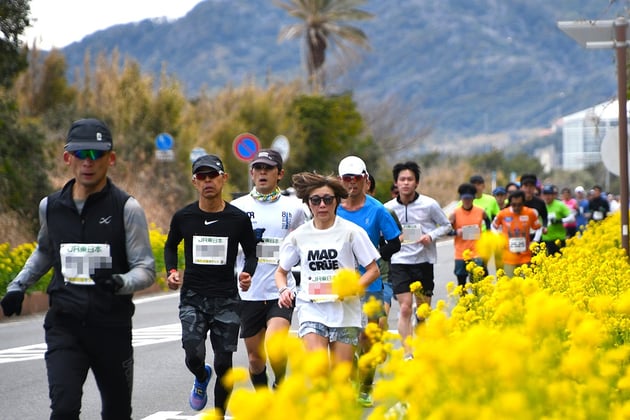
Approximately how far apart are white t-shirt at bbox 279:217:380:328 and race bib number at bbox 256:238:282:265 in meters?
1.00

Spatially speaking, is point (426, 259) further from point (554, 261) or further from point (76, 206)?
point (76, 206)

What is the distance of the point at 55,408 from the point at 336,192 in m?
2.68

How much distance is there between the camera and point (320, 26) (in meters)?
60.8

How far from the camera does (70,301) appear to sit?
649 cm

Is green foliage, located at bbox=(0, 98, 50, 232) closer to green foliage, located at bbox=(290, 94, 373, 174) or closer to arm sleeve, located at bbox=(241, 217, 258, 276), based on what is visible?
arm sleeve, located at bbox=(241, 217, 258, 276)

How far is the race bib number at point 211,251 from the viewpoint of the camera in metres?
8.69

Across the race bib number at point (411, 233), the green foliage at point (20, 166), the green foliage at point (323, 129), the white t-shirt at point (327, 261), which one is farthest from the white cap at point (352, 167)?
the green foliage at point (323, 129)

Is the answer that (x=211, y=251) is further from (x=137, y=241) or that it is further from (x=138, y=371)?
(x=138, y=371)

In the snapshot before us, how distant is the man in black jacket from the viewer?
21.1 ft

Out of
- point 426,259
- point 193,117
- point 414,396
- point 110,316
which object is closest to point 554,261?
point 426,259

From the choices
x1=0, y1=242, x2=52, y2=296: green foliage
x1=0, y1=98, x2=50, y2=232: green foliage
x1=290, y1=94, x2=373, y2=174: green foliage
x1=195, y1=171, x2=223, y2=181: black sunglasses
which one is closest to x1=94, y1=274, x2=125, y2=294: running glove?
x1=195, y1=171, x2=223, y2=181: black sunglasses

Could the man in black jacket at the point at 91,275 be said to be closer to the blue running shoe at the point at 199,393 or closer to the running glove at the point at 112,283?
the running glove at the point at 112,283

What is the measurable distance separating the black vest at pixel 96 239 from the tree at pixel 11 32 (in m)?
19.7

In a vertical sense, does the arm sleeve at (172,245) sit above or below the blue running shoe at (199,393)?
above
